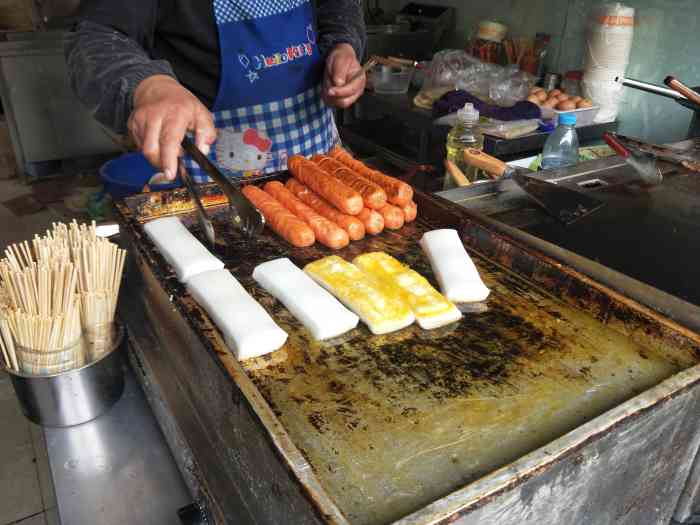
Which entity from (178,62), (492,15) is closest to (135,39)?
(178,62)

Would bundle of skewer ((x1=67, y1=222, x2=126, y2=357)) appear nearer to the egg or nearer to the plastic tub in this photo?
the egg

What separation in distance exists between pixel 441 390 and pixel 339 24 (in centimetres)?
200

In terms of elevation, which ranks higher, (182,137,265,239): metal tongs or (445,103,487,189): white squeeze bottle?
(182,137,265,239): metal tongs

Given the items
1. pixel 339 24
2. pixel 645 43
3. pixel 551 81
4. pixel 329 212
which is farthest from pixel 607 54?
pixel 329 212

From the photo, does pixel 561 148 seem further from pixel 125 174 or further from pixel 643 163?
pixel 125 174

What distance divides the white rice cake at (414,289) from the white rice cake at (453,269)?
0.14 feet

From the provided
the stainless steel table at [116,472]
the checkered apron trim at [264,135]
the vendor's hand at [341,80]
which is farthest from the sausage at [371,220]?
the stainless steel table at [116,472]

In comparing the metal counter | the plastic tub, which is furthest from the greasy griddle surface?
the plastic tub

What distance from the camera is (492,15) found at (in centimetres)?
483

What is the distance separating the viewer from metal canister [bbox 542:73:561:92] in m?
4.16

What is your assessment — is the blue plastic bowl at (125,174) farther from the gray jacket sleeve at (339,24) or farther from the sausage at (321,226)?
the sausage at (321,226)

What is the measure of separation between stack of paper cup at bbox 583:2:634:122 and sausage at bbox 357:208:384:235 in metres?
2.59

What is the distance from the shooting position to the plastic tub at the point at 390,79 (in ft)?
14.7

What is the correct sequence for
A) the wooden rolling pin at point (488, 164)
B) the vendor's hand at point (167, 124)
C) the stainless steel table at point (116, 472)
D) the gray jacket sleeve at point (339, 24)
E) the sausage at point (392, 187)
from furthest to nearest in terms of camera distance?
the gray jacket sleeve at point (339, 24)
the wooden rolling pin at point (488, 164)
the sausage at point (392, 187)
the vendor's hand at point (167, 124)
the stainless steel table at point (116, 472)
